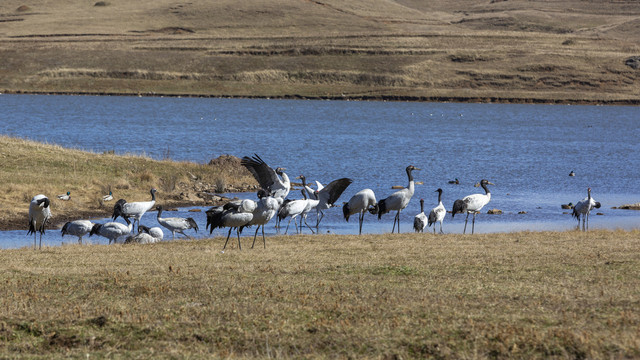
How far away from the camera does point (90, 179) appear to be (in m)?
32.0

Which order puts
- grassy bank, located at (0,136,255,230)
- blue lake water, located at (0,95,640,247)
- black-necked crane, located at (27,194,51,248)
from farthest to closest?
blue lake water, located at (0,95,640,247) < grassy bank, located at (0,136,255,230) < black-necked crane, located at (27,194,51,248)

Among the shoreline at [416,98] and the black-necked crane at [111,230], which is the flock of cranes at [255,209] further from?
the shoreline at [416,98]

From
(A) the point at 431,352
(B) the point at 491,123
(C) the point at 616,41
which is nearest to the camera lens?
(A) the point at 431,352

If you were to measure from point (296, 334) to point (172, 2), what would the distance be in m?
171

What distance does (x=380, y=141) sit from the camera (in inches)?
2493

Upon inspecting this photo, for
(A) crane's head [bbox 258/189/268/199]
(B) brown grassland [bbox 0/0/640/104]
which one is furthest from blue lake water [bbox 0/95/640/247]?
(A) crane's head [bbox 258/189/268/199]

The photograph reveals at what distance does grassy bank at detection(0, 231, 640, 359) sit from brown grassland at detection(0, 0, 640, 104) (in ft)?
307

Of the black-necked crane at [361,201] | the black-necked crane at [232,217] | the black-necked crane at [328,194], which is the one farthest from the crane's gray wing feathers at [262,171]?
the black-necked crane at [232,217]

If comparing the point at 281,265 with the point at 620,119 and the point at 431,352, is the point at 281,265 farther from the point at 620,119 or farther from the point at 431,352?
the point at 620,119

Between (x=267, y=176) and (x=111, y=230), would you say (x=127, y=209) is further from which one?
(x=267, y=176)

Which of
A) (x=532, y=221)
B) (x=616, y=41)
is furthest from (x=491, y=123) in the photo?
(x=616, y=41)

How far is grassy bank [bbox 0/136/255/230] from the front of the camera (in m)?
28.7

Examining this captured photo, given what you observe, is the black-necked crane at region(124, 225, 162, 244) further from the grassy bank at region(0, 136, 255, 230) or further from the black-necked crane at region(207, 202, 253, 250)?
the grassy bank at region(0, 136, 255, 230)

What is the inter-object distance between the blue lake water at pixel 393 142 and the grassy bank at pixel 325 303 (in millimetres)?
9558
